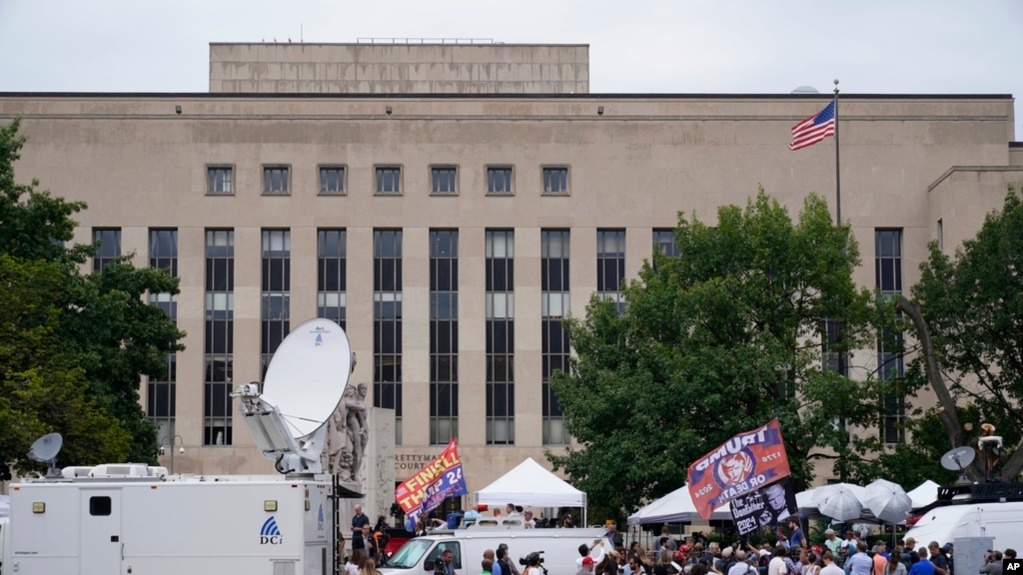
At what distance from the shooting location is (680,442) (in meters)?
39.2

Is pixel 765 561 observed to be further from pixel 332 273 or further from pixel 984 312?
pixel 332 273

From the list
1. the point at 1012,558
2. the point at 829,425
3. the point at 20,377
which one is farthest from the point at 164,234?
the point at 1012,558

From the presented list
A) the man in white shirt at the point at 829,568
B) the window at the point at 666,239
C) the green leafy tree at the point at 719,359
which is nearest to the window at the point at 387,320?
the window at the point at 666,239

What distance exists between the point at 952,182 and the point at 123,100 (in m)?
39.0

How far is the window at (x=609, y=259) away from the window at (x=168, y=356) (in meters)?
20.2

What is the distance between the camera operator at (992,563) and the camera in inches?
870

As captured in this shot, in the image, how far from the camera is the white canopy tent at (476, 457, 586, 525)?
3684cm

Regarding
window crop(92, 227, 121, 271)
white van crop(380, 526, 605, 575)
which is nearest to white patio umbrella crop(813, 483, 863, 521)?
white van crop(380, 526, 605, 575)

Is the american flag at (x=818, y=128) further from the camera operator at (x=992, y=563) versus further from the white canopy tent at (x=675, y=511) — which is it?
the camera operator at (x=992, y=563)

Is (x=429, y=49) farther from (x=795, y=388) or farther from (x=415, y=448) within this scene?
(x=795, y=388)

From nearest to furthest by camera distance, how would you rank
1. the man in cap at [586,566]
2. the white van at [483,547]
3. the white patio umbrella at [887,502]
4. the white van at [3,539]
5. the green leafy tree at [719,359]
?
the man in cap at [586,566] < the white van at [3,539] < the white van at [483,547] < the white patio umbrella at [887,502] < the green leafy tree at [719,359]

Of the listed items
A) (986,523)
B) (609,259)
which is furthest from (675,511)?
(609,259)

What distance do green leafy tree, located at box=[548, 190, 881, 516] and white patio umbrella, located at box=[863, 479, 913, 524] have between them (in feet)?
26.6

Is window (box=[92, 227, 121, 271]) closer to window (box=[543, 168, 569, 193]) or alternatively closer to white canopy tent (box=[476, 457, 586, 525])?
window (box=[543, 168, 569, 193])
